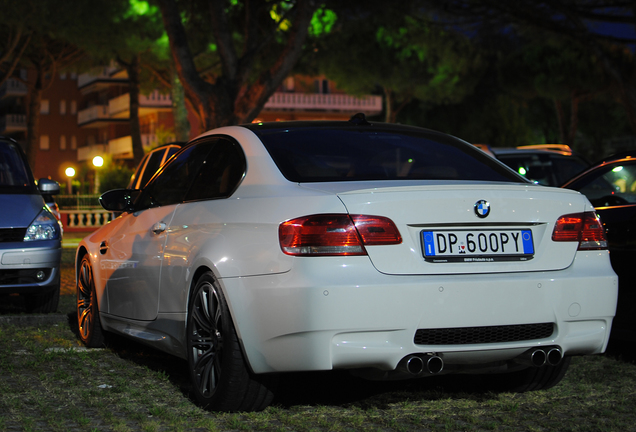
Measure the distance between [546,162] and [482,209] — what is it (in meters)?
11.1

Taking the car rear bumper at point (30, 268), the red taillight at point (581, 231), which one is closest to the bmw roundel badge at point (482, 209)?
the red taillight at point (581, 231)

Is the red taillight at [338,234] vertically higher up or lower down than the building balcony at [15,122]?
lower down

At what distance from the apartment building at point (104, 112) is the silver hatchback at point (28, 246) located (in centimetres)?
4636

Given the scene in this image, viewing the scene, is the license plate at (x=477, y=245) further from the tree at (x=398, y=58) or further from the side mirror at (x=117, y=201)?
the tree at (x=398, y=58)

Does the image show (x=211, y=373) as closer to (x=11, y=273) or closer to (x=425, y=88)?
(x=11, y=273)

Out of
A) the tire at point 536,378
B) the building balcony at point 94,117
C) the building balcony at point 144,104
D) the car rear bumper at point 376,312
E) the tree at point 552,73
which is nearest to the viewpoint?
the car rear bumper at point 376,312

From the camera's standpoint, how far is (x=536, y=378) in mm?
5484

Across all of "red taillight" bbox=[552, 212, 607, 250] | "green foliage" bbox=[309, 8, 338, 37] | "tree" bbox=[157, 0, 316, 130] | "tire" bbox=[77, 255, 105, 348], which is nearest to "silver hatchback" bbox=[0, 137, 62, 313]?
"tire" bbox=[77, 255, 105, 348]

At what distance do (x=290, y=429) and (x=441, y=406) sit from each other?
953mm

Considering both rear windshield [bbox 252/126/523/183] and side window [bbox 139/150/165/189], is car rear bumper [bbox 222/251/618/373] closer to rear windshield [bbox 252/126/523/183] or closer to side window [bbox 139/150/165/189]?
rear windshield [bbox 252/126/523/183]

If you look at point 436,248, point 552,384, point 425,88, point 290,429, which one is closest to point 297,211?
point 436,248

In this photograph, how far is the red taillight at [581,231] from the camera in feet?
15.3

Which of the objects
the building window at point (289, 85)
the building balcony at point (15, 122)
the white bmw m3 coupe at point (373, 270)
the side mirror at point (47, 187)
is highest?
the building window at point (289, 85)

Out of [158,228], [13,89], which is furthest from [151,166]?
[13,89]
